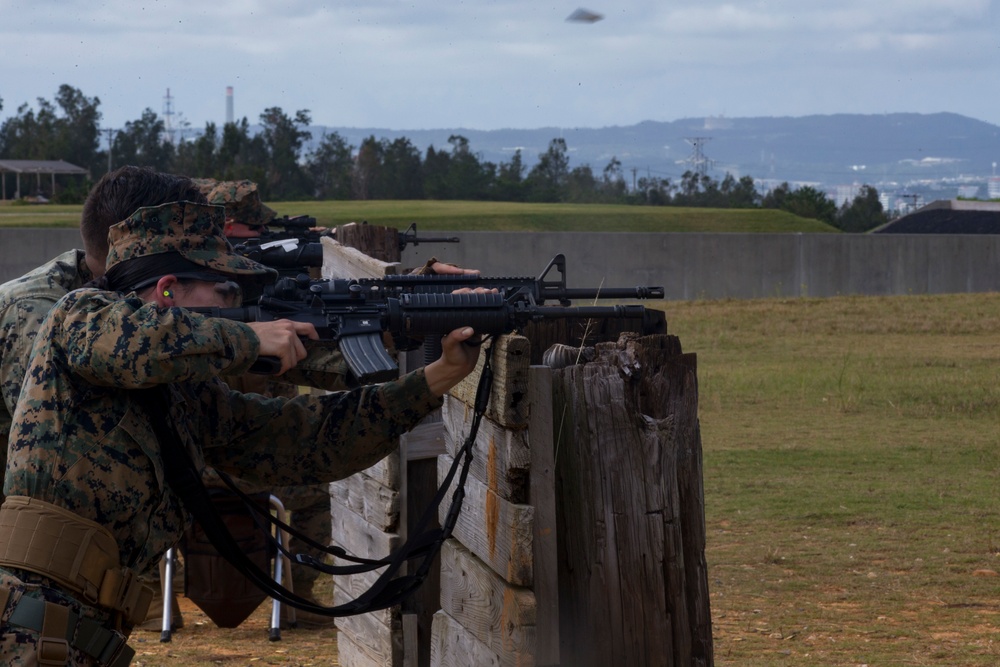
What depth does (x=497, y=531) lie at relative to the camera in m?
3.26

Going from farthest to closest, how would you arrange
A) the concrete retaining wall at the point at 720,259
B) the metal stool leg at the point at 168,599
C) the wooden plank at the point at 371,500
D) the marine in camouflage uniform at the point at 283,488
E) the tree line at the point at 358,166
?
1. the tree line at the point at 358,166
2. the concrete retaining wall at the point at 720,259
3. the marine in camouflage uniform at the point at 283,488
4. the metal stool leg at the point at 168,599
5. the wooden plank at the point at 371,500

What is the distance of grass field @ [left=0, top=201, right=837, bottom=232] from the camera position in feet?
117

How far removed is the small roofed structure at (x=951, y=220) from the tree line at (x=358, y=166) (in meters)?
8.99

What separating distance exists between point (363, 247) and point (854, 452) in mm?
5216

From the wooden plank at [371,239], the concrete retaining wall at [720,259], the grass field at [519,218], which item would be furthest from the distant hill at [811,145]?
the wooden plank at [371,239]

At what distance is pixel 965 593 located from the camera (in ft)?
20.6

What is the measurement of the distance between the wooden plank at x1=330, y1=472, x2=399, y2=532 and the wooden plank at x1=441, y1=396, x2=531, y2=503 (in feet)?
4.40

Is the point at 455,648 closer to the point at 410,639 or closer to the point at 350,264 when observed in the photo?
the point at 410,639

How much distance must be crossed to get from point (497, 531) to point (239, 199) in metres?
5.10

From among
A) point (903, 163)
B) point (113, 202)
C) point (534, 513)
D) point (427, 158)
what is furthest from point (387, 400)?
point (903, 163)

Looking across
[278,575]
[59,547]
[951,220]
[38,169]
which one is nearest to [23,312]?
[59,547]

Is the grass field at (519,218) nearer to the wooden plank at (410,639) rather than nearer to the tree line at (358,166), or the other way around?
the tree line at (358,166)

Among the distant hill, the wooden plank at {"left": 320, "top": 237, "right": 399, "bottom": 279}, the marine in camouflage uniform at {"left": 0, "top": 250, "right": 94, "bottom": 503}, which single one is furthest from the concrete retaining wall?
the distant hill

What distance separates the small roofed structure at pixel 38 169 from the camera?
4966cm
